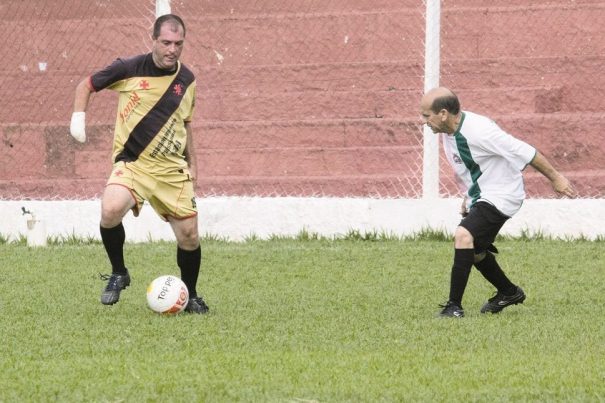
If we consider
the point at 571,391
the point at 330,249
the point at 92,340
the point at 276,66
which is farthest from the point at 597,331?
the point at 276,66

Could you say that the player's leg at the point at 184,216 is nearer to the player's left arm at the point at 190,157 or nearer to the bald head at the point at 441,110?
the player's left arm at the point at 190,157

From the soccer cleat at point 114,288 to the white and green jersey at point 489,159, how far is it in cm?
203

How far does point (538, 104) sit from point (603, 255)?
11.3 feet

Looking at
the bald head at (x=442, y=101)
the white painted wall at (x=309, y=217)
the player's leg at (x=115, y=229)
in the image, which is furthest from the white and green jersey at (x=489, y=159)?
the white painted wall at (x=309, y=217)

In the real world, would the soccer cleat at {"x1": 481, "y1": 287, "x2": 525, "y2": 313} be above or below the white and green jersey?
below

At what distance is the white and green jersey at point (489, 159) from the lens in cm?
738

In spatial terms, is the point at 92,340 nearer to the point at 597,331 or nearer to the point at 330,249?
the point at 597,331

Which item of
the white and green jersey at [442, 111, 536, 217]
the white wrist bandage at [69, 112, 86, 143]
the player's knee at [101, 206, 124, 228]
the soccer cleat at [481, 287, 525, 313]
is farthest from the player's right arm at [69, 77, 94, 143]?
the soccer cleat at [481, 287, 525, 313]

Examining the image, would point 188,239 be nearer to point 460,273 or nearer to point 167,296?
point 167,296

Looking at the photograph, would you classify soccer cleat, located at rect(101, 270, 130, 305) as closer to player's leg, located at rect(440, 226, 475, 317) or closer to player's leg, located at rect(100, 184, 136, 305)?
player's leg, located at rect(100, 184, 136, 305)

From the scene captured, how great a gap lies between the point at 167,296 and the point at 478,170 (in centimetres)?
188

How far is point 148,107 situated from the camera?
763cm

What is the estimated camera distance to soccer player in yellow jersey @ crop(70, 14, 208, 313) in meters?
7.58

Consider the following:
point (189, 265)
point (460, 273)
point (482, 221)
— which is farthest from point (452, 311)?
point (189, 265)
